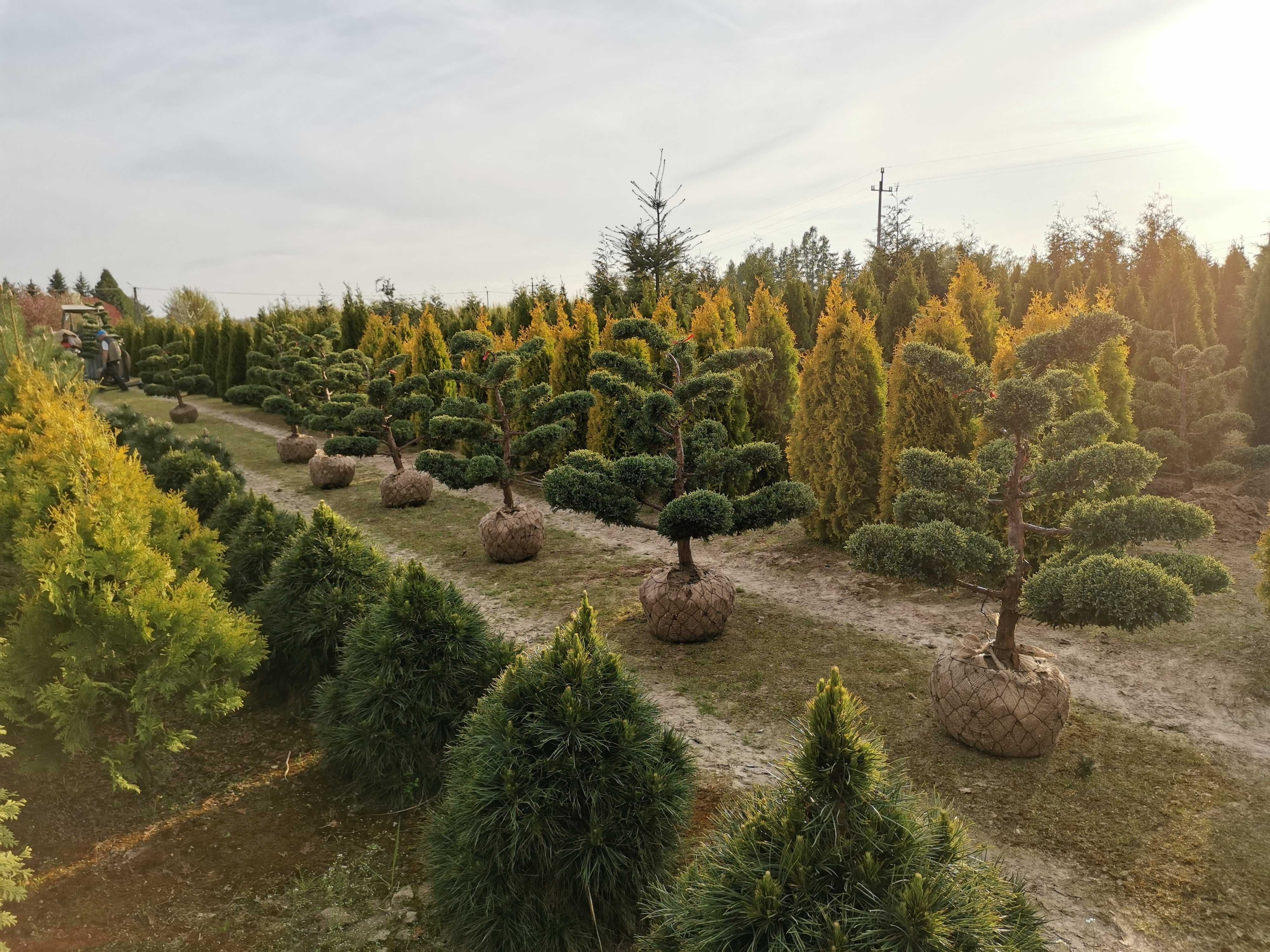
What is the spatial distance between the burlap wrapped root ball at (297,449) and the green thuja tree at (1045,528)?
14610 mm

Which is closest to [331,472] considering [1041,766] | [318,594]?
[318,594]

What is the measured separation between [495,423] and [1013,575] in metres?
7.02

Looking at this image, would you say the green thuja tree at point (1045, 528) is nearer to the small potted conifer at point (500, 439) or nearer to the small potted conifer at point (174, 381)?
the small potted conifer at point (500, 439)

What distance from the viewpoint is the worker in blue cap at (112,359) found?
3222 centimetres

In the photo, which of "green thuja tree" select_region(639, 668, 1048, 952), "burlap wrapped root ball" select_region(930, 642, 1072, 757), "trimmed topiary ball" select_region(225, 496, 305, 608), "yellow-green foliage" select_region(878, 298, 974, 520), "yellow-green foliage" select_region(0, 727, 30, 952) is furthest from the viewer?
"yellow-green foliage" select_region(878, 298, 974, 520)

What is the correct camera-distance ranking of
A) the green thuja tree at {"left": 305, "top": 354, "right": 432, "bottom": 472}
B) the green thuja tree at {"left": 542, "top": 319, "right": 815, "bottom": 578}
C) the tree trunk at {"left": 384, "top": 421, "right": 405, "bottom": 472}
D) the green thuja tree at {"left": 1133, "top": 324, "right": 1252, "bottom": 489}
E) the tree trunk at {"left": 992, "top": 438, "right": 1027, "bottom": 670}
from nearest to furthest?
the tree trunk at {"left": 992, "top": 438, "right": 1027, "bottom": 670}
the green thuja tree at {"left": 542, "top": 319, "right": 815, "bottom": 578}
the green thuja tree at {"left": 1133, "top": 324, "right": 1252, "bottom": 489}
the green thuja tree at {"left": 305, "top": 354, "right": 432, "bottom": 472}
the tree trunk at {"left": 384, "top": 421, "right": 405, "bottom": 472}

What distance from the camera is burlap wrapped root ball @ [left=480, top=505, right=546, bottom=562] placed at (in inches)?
345

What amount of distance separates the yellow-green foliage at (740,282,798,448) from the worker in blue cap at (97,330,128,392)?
109 ft

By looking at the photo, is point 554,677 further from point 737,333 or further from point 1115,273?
point 1115,273

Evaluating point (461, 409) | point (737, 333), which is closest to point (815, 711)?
point (461, 409)

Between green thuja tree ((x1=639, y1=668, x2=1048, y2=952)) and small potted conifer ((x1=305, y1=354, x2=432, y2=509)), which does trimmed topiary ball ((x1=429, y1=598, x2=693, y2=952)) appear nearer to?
green thuja tree ((x1=639, y1=668, x2=1048, y2=952))

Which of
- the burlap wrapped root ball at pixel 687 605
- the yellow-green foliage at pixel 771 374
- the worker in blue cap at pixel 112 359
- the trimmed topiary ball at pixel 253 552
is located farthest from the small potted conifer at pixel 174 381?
the burlap wrapped root ball at pixel 687 605

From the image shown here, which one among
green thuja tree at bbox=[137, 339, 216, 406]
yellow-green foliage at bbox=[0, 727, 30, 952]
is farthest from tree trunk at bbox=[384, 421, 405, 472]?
green thuja tree at bbox=[137, 339, 216, 406]

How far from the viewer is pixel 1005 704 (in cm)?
424
